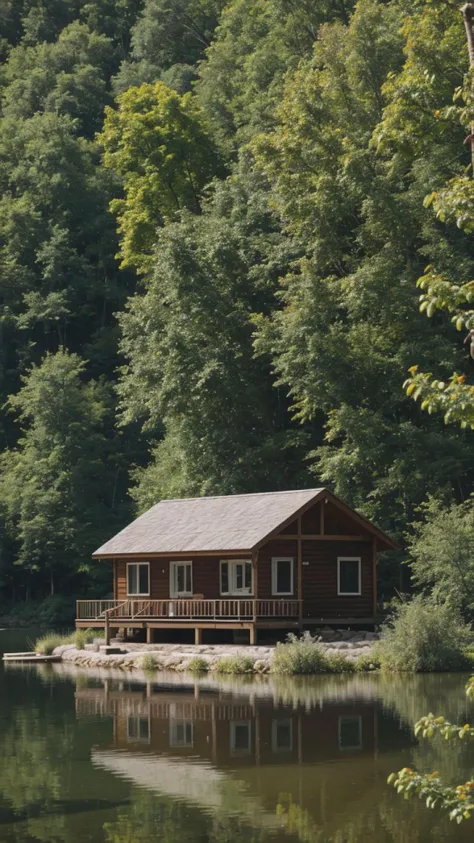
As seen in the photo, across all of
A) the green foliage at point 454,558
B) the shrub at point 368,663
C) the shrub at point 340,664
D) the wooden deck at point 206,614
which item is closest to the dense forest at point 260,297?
the green foliage at point 454,558

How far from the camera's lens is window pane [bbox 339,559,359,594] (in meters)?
42.6

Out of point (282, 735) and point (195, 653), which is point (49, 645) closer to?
point (195, 653)

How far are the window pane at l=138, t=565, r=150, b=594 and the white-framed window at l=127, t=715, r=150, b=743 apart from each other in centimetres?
1925

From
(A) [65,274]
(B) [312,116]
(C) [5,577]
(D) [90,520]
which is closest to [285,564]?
(B) [312,116]

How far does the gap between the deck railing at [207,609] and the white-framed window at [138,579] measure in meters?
1.00

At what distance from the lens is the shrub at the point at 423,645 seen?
33.5m

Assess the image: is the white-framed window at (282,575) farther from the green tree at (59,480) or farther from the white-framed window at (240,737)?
the green tree at (59,480)

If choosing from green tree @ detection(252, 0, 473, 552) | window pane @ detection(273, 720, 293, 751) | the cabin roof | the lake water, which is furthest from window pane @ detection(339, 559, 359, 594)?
window pane @ detection(273, 720, 293, 751)

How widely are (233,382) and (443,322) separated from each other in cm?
973

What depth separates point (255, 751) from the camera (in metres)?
20.6

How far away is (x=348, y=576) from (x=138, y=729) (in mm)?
19810

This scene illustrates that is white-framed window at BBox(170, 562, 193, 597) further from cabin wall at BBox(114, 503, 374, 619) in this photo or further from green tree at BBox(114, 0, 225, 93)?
green tree at BBox(114, 0, 225, 93)

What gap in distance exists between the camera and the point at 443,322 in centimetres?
4903

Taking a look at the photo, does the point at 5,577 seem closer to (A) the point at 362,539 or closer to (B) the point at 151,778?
(A) the point at 362,539
